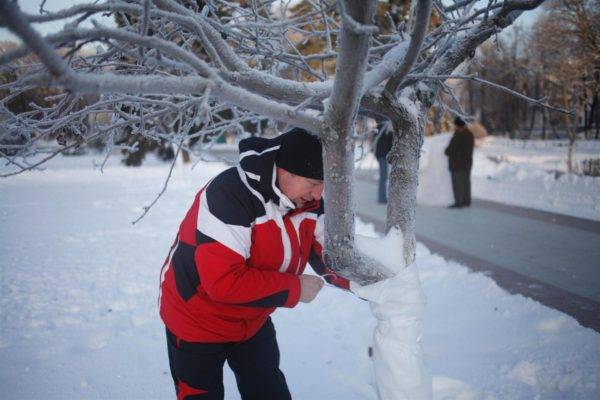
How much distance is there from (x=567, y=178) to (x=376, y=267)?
1006 centimetres

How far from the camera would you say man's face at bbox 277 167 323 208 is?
1.67 m

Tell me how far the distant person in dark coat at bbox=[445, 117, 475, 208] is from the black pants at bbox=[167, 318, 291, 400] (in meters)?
7.11

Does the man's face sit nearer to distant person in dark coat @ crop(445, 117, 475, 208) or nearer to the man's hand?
the man's hand

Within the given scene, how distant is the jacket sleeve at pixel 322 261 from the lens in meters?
1.91

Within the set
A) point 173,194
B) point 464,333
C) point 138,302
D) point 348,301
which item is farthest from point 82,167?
point 464,333

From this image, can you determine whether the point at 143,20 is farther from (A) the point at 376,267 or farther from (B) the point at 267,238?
(A) the point at 376,267

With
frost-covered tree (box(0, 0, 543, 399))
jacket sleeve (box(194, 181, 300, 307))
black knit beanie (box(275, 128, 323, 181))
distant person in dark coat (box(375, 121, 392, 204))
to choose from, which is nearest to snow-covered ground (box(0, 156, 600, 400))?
frost-covered tree (box(0, 0, 543, 399))

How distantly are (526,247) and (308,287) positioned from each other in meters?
4.82

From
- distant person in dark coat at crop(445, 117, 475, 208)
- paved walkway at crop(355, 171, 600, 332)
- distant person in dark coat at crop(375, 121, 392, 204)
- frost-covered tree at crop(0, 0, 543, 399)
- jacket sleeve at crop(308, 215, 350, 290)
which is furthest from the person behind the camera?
distant person in dark coat at crop(375, 121, 392, 204)

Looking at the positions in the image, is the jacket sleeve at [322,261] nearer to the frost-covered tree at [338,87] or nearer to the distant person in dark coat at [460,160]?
the frost-covered tree at [338,87]

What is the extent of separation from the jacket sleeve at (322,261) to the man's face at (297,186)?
265mm

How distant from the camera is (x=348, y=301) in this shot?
3.87 metres

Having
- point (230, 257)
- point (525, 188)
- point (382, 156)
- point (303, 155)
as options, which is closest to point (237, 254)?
point (230, 257)

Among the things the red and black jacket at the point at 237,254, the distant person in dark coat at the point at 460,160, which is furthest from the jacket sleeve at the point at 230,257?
the distant person in dark coat at the point at 460,160
